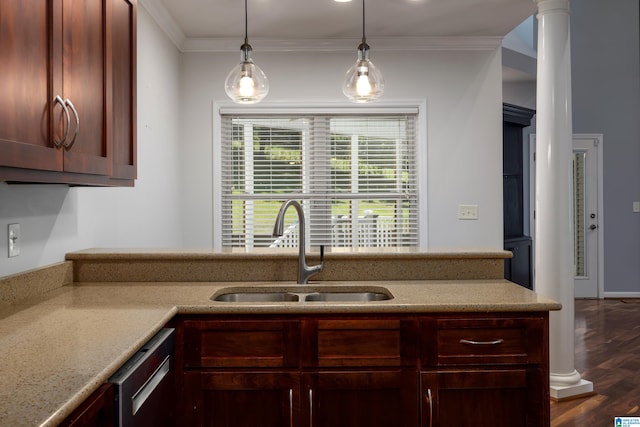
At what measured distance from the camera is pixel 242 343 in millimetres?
1773

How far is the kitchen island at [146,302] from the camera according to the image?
1.09 metres

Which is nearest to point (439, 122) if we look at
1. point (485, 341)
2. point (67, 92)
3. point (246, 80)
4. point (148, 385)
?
point (246, 80)

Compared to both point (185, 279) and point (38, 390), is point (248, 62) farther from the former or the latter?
point (38, 390)

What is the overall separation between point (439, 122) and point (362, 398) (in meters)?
2.85

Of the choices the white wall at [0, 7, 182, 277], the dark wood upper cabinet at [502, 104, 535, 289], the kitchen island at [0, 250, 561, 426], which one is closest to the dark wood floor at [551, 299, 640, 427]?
the dark wood upper cabinet at [502, 104, 535, 289]

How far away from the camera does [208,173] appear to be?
4.12 m

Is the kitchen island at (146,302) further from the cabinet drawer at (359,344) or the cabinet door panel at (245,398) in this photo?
the cabinet door panel at (245,398)

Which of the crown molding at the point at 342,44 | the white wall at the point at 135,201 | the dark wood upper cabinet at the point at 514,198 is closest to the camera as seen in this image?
the white wall at the point at 135,201

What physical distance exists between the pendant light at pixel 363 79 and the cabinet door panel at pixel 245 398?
4.82ft

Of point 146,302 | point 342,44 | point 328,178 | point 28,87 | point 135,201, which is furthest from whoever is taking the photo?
point 328,178

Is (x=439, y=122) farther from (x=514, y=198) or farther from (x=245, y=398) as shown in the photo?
(x=245, y=398)

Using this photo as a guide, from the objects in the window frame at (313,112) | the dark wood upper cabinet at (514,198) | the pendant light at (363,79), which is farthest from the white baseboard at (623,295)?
the pendant light at (363,79)

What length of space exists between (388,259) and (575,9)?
5381 millimetres

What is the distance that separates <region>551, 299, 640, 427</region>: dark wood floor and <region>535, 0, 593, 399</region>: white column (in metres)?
0.19
